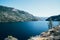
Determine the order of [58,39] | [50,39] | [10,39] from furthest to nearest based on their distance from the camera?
[10,39] < [50,39] < [58,39]

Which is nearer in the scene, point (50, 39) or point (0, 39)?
point (50, 39)

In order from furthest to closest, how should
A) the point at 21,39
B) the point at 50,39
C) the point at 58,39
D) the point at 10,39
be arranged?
the point at 21,39
the point at 10,39
the point at 50,39
the point at 58,39

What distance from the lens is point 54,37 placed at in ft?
218

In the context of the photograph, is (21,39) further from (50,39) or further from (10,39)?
(50,39)

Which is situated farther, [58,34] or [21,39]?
[21,39]

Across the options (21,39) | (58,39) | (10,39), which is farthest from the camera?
(21,39)

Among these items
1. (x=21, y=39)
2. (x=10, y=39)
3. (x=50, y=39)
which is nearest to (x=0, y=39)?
(x=21, y=39)

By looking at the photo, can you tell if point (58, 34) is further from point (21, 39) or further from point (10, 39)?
point (21, 39)

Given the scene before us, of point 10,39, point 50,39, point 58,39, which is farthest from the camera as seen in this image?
point 10,39

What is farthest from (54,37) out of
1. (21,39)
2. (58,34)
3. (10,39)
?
(21,39)

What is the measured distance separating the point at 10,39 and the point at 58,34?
126 feet

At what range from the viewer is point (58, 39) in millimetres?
63469

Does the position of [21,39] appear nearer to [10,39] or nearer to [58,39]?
[10,39]

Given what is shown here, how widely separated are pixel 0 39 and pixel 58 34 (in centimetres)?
7950
